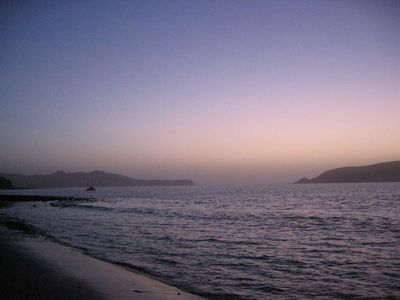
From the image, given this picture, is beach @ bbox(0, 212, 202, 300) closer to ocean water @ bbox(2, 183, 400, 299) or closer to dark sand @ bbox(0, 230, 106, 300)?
dark sand @ bbox(0, 230, 106, 300)

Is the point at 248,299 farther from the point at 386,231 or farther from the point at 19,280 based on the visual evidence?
the point at 386,231

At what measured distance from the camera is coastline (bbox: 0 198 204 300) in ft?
32.7

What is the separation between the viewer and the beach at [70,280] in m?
9.97

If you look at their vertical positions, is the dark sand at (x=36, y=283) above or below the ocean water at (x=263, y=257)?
above

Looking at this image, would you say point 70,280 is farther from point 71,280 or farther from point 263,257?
point 263,257

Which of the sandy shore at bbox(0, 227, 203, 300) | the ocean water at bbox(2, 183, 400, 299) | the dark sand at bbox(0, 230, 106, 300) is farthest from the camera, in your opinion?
the ocean water at bbox(2, 183, 400, 299)

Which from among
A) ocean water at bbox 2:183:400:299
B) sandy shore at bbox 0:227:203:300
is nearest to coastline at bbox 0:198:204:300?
sandy shore at bbox 0:227:203:300

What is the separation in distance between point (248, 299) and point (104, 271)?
6.02m

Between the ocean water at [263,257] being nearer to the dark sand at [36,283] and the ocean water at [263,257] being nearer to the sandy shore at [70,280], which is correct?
the sandy shore at [70,280]

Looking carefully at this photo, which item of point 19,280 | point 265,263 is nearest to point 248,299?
point 265,263

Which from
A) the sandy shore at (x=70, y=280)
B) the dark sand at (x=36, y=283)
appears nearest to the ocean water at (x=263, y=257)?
the sandy shore at (x=70, y=280)

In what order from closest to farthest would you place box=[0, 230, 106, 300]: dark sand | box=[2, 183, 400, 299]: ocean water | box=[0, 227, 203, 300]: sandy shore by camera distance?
1. box=[0, 230, 106, 300]: dark sand
2. box=[0, 227, 203, 300]: sandy shore
3. box=[2, 183, 400, 299]: ocean water

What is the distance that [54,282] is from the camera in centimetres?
1115

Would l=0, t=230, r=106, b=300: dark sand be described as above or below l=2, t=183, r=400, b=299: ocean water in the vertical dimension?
above
